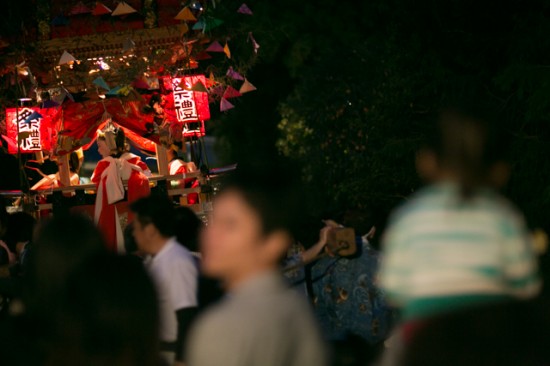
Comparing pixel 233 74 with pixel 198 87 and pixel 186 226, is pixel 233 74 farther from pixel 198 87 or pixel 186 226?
pixel 186 226

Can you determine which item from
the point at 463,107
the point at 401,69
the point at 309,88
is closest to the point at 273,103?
the point at 309,88

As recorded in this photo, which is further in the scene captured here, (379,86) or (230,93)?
(379,86)

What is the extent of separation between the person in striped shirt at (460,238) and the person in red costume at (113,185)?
7.55m

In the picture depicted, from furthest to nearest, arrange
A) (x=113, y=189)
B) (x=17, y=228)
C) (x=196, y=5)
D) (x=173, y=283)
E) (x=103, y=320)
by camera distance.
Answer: (x=196, y=5)
(x=113, y=189)
(x=17, y=228)
(x=173, y=283)
(x=103, y=320)

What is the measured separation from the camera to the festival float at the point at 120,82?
11.2m

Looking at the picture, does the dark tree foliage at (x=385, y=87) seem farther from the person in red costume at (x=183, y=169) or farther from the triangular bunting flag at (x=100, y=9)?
the triangular bunting flag at (x=100, y=9)

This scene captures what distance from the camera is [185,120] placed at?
12.0 m

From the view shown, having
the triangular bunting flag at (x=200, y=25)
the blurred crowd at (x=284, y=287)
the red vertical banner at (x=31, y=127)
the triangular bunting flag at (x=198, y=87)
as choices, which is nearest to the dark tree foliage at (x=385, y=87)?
the blurred crowd at (x=284, y=287)

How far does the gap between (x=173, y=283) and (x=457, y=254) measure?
1.89m

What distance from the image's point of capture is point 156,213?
4.79 m

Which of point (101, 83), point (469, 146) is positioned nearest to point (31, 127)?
point (101, 83)

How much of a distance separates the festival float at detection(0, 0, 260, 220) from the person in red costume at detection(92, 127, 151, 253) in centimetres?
21

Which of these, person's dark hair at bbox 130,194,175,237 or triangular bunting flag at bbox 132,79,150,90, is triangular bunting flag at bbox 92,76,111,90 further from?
person's dark hair at bbox 130,194,175,237

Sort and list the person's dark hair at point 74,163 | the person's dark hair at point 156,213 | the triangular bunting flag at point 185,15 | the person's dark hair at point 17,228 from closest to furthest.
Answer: the person's dark hair at point 156,213, the person's dark hair at point 17,228, the triangular bunting flag at point 185,15, the person's dark hair at point 74,163
